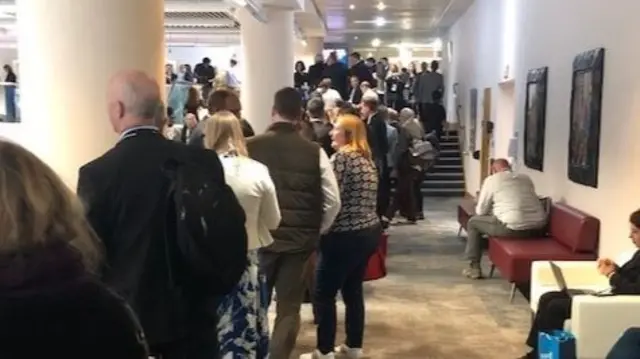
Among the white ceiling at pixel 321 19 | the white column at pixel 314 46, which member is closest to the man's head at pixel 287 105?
the white ceiling at pixel 321 19

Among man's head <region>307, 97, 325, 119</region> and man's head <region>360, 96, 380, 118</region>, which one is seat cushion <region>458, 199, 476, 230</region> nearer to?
man's head <region>360, 96, 380, 118</region>

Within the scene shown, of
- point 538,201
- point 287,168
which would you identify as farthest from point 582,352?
point 538,201

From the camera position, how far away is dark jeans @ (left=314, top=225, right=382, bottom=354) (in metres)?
4.98

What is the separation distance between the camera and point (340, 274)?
5.05 metres

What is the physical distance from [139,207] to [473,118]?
44.6 feet

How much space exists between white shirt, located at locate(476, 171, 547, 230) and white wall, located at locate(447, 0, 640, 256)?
346 mm

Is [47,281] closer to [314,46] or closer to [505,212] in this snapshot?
[505,212]

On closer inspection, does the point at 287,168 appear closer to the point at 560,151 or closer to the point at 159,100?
the point at 159,100

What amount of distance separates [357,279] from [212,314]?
7.99 feet

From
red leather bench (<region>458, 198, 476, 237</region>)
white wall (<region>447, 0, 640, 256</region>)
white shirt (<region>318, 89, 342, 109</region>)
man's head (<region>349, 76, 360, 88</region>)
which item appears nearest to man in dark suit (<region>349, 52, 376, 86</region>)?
man's head (<region>349, 76, 360, 88</region>)

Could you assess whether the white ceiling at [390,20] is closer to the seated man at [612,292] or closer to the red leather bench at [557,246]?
the red leather bench at [557,246]

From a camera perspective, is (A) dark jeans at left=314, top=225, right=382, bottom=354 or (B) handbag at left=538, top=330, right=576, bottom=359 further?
(A) dark jeans at left=314, top=225, right=382, bottom=354

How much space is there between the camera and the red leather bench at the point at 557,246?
7.11 meters

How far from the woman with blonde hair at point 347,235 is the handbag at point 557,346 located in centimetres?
112
